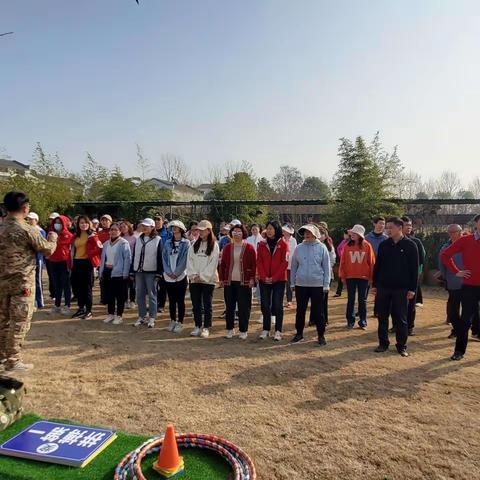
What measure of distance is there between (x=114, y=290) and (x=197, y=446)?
498cm

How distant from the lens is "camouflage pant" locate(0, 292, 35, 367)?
495 cm

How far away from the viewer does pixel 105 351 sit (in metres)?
6.42

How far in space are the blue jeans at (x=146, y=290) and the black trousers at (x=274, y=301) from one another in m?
2.07

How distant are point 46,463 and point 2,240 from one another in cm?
269

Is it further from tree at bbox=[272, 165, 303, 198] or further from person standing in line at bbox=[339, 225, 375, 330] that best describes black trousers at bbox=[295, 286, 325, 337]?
tree at bbox=[272, 165, 303, 198]

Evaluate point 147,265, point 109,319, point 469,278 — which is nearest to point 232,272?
point 147,265

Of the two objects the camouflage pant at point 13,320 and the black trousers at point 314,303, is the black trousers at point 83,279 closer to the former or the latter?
the camouflage pant at point 13,320

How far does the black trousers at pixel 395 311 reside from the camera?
623 cm

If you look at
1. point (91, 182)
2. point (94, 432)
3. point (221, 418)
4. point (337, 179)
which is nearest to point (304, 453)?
point (221, 418)

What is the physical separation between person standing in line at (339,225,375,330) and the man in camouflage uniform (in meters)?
5.18

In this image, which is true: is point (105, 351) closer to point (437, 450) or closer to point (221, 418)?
point (221, 418)

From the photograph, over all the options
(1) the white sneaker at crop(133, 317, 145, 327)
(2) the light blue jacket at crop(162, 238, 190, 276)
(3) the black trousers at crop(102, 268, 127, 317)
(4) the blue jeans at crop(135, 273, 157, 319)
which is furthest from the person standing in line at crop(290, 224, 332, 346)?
(3) the black trousers at crop(102, 268, 127, 317)

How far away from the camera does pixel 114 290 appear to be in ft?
26.5

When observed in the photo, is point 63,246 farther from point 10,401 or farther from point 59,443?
point 59,443
